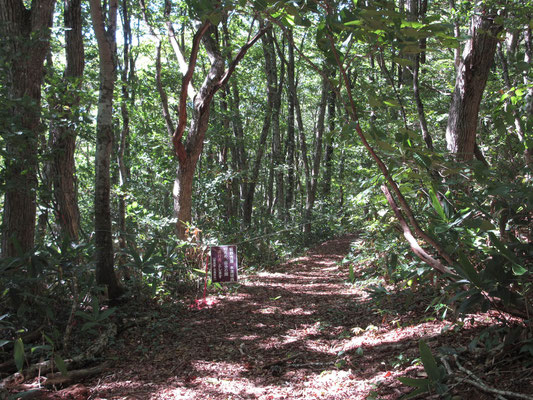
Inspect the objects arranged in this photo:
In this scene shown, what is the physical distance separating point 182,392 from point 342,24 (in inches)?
121

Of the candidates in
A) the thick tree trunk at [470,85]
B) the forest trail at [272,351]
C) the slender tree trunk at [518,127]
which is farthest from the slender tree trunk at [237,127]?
the thick tree trunk at [470,85]

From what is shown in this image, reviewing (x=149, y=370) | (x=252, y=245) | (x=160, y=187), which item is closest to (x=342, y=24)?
(x=149, y=370)

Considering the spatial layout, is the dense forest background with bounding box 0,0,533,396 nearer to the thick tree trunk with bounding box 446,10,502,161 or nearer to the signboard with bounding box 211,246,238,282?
the thick tree trunk with bounding box 446,10,502,161

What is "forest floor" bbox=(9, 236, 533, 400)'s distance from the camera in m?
3.00

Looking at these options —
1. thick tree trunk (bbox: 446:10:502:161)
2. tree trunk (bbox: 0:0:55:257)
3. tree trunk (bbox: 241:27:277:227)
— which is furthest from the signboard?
tree trunk (bbox: 241:27:277:227)

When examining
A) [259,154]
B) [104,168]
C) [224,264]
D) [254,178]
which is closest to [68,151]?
[104,168]

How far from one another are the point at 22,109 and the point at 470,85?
514 centimetres

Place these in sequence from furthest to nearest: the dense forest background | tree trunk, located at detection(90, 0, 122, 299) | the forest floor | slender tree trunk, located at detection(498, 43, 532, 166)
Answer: tree trunk, located at detection(90, 0, 122, 299)
slender tree trunk, located at detection(498, 43, 532, 166)
the forest floor
the dense forest background

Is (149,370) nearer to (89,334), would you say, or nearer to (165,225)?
(89,334)

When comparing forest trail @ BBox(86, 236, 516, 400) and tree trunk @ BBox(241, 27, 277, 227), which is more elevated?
tree trunk @ BBox(241, 27, 277, 227)

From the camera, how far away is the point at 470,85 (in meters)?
4.46

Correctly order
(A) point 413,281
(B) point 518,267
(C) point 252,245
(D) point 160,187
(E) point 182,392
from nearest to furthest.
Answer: (B) point 518,267 < (E) point 182,392 < (A) point 413,281 < (C) point 252,245 < (D) point 160,187

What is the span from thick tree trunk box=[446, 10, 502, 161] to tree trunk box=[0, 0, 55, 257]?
4667mm

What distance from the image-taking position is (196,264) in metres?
7.12
